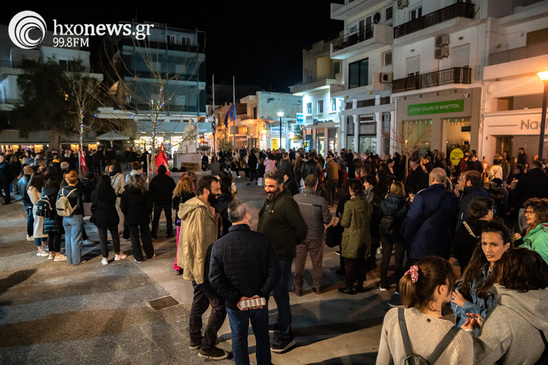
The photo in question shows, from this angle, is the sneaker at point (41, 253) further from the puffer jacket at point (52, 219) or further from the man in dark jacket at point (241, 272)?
the man in dark jacket at point (241, 272)

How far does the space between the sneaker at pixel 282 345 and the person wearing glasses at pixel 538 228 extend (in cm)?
270

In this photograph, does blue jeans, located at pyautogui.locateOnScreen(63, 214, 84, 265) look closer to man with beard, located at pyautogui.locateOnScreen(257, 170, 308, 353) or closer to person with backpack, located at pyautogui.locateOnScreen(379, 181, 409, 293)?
man with beard, located at pyautogui.locateOnScreen(257, 170, 308, 353)

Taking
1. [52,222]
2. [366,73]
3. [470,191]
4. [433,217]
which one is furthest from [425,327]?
[366,73]

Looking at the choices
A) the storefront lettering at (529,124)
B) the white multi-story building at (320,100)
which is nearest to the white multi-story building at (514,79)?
the storefront lettering at (529,124)

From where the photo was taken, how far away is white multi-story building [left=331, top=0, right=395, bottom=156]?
25.6m

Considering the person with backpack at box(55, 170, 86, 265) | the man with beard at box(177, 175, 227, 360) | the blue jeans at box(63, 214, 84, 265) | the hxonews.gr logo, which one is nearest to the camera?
the man with beard at box(177, 175, 227, 360)

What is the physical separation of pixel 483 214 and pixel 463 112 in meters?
18.4

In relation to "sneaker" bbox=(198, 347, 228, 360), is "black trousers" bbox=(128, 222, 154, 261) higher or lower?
higher

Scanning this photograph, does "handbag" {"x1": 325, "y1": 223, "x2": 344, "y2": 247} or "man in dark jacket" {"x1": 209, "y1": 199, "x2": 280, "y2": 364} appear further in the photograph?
"handbag" {"x1": 325, "y1": 223, "x2": 344, "y2": 247}

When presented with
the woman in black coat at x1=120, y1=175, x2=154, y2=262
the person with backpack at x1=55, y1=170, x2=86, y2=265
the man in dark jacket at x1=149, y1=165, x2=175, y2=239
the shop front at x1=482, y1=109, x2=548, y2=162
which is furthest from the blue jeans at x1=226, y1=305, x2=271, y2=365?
the shop front at x1=482, y1=109, x2=548, y2=162

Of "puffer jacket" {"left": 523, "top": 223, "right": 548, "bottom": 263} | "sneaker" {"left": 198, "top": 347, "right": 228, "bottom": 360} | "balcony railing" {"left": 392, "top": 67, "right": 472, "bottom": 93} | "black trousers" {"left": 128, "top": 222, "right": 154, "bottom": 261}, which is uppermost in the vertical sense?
"balcony railing" {"left": 392, "top": 67, "right": 472, "bottom": 93}

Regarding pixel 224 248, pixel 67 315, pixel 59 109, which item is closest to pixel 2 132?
pixel 59 109

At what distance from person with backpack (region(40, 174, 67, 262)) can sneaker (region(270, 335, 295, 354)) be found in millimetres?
5569

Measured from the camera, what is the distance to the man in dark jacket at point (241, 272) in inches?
131
